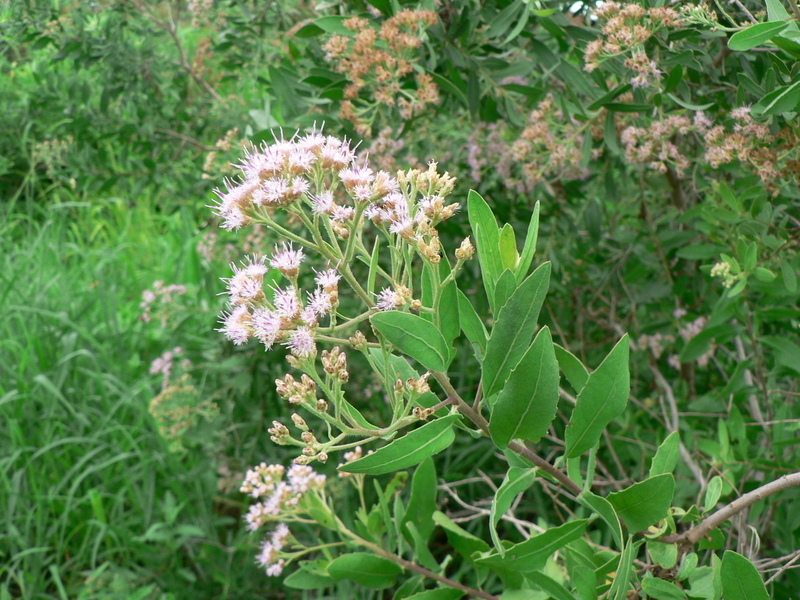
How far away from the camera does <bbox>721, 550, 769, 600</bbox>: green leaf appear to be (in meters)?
0.73

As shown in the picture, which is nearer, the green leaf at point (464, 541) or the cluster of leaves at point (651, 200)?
the cluster of leaves at point (651, 200)

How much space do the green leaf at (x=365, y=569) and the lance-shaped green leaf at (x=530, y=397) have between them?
414 millimetres

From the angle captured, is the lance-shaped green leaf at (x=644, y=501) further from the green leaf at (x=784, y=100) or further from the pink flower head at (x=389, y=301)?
the green leaf at (x=784, y=100)

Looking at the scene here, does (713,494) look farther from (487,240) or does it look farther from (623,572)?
(487,240)

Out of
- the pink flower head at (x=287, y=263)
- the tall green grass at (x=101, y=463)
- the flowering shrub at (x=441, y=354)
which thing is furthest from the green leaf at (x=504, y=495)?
the tall green grass at (x=101, y=463)

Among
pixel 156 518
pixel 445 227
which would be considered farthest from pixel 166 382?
pixel 445 227

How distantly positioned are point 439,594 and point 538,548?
0.27 metres

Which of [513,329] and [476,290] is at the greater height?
[513,329]

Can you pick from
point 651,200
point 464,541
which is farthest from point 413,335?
point 651,200

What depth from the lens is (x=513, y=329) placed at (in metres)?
0.71

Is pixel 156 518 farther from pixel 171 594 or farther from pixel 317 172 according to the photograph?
pixel 317 172

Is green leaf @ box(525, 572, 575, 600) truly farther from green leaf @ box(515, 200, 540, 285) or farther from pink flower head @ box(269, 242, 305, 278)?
pink flower head @ box(269, 242, 305, 278)

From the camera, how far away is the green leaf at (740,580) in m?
0.73

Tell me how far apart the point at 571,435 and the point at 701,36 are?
0.77 meters
